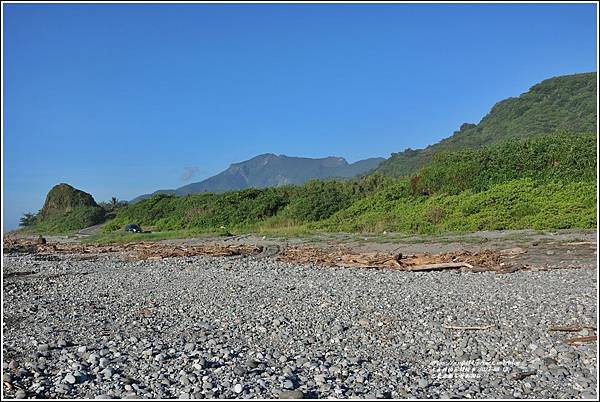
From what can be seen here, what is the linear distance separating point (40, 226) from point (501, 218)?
1512 inches

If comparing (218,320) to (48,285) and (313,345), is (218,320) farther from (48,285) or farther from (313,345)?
(48,285)

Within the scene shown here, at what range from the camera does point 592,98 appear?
182 ft

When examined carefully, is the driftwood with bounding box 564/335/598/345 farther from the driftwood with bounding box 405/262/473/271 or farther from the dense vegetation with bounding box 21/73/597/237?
the dense vegetation with bounding box 21/73/597/237

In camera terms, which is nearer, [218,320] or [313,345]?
[313,345]

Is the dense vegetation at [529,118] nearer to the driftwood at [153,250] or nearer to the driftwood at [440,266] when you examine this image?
the driftwood at [153,250]

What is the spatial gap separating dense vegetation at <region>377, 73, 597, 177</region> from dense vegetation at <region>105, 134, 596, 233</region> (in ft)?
57.5

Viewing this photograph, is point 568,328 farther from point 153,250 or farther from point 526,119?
point 526,119

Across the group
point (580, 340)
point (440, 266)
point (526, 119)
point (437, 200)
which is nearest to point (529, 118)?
point (526, 119)

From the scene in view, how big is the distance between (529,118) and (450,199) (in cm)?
3841

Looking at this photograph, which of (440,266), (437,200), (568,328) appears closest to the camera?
(568,328)

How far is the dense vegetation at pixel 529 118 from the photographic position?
163ft

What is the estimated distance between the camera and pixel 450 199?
76.3 feet

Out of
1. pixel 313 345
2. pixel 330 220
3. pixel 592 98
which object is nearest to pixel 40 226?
pixel 330 220

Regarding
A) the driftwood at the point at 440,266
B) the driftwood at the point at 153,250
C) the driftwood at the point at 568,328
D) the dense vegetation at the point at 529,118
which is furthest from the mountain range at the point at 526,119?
Result: the driftwood at the point at 568,328
